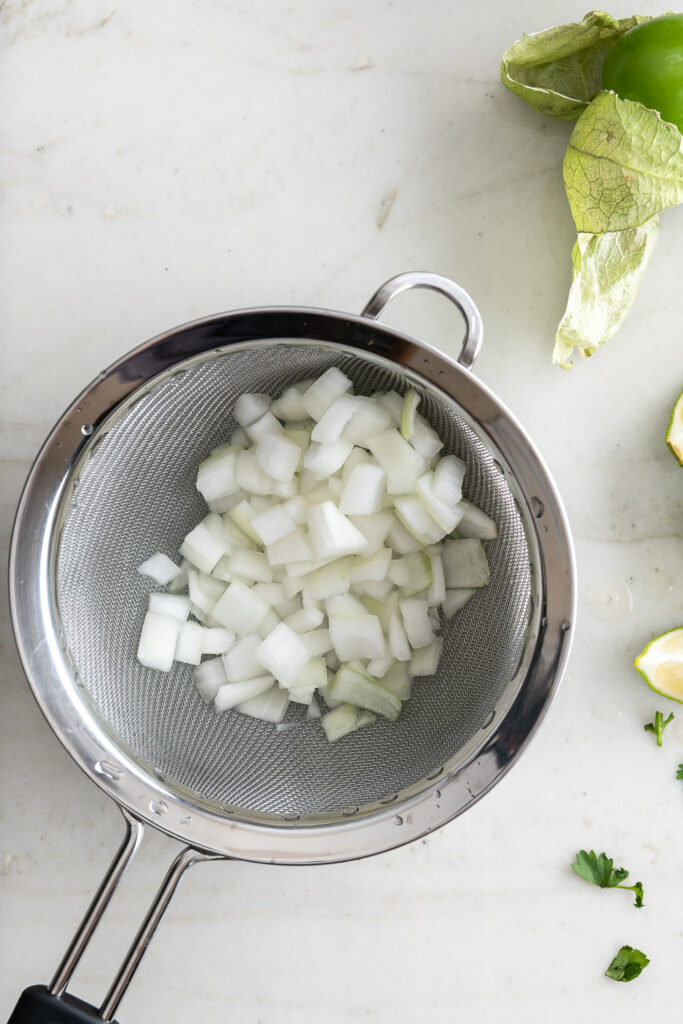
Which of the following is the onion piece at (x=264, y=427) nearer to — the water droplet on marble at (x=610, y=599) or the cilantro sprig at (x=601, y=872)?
the water droplet on marble at (x=610, y=599)

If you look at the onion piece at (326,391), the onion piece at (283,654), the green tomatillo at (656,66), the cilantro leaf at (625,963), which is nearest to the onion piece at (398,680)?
the onion piece at (283,654)

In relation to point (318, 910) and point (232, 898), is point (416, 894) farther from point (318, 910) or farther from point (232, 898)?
point (232, 898)

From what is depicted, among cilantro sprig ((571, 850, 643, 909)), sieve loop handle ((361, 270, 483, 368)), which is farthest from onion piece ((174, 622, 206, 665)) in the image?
cilantro sprig ((571, 850, 643, 909))

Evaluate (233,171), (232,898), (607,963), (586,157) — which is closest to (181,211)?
(233,171)

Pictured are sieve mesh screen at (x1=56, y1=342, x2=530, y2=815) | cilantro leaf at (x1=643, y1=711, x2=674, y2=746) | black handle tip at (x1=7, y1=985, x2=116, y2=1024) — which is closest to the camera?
black handle tip at (x1=7, y1=985, x2=116, y2=1024)

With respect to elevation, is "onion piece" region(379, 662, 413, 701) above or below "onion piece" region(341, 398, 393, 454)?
below

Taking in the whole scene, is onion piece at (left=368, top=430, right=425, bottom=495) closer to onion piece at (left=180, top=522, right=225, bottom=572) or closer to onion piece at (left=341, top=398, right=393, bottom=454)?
onion piece at (left=341, top=398, right=393, bottom=454)

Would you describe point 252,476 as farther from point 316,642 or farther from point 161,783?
point 161,783
